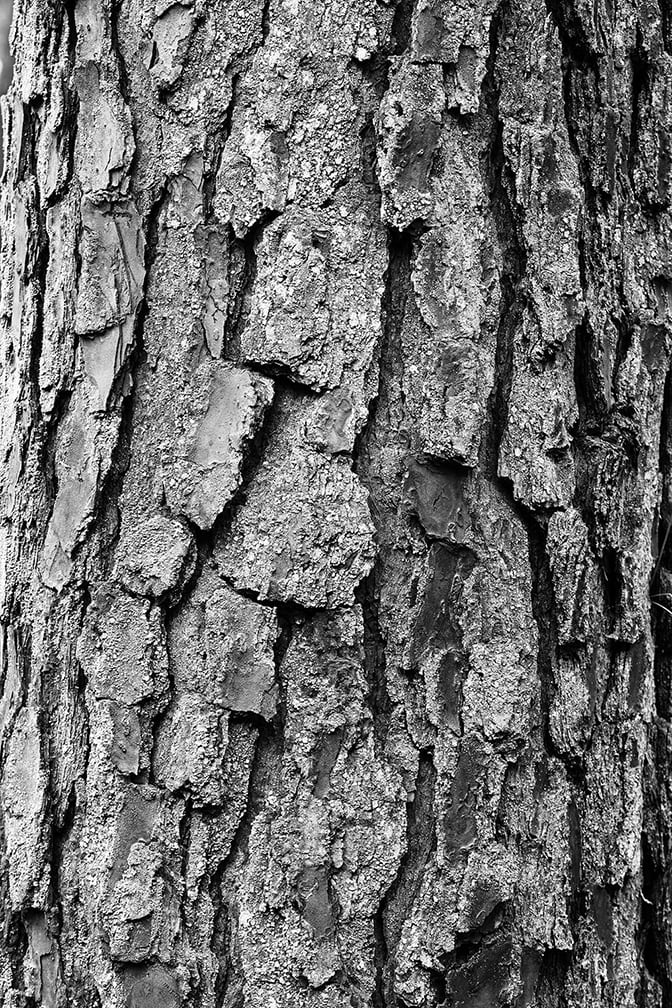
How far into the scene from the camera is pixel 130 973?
3.17ft

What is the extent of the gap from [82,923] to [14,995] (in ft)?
0.45

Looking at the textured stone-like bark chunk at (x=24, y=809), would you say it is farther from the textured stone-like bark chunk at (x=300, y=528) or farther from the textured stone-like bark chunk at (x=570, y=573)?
the textured stone-like bark chunk at (x=570, y=573)

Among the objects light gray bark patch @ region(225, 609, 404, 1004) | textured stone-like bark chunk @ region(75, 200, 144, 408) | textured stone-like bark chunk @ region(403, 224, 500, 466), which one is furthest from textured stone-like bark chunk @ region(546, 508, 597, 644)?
textured stone-like bark chunk @ region(75, 200, 144, 408)

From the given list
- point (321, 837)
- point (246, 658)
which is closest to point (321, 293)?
point (246, 658)

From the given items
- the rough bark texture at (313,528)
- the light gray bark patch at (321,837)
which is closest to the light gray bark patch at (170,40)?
the rough bark texture at (313,528)

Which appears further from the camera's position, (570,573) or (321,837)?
(570,573)

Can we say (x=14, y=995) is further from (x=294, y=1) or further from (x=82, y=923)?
(x=294, y=1)

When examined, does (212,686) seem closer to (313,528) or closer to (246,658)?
(246,658)

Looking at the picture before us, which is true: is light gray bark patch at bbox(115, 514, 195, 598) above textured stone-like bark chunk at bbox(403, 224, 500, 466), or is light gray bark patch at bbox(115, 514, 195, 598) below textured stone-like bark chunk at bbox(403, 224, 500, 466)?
below

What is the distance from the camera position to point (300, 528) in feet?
3.17

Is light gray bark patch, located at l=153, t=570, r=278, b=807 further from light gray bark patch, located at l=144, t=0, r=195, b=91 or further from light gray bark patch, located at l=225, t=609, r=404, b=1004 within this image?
light gray bark patch, located at l=144, t=0, r=195, b=91

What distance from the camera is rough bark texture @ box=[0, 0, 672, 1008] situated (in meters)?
0.96

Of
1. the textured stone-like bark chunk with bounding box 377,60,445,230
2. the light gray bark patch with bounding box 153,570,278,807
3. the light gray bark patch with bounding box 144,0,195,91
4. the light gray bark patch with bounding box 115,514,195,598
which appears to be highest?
the light gray bark patch with bounding box 144,0,195,91

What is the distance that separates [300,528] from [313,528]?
0.01 metres
